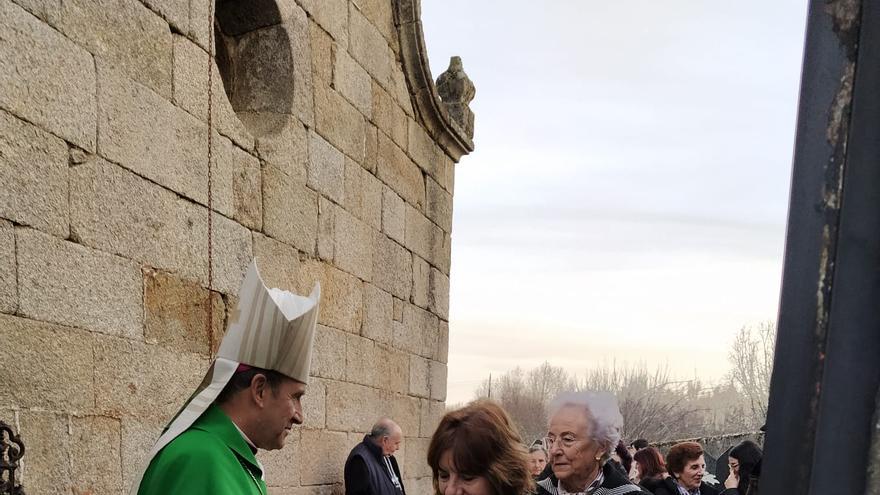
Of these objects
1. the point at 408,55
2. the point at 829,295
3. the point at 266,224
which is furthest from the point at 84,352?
the point at 408,55

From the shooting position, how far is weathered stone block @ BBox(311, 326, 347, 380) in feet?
19.7

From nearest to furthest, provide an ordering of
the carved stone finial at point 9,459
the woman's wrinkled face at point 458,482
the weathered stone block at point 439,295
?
the woman's wrinkled face at point 458,482, the carved stone finial at point 9,459, the weathered stone block at point 439,295

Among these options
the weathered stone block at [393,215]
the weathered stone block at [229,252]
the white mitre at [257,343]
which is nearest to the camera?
the white mitre at [257,343]

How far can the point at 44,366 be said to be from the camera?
11.7ft

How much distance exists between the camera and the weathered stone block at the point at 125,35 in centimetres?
387

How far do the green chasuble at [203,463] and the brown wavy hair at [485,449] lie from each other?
61cm

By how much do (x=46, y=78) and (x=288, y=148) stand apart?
6.69 ft

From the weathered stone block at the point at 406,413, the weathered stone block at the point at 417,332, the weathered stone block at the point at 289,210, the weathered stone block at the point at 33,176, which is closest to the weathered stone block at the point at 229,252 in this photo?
the weathered stone block at the point at 289,210

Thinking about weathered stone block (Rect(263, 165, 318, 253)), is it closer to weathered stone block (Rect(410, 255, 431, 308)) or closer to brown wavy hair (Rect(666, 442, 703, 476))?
weathered stone block (Rect(410, 255, 431, 308))

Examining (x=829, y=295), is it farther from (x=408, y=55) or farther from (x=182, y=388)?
(x=408, y=55)

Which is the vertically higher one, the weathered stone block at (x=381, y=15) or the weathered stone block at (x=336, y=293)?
the weathered stone block at (x=381, y=15)

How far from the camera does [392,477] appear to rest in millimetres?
7195

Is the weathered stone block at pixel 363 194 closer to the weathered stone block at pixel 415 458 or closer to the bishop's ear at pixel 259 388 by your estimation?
the weathered stone block at pixel 415 458

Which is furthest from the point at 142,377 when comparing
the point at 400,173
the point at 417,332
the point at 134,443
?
the point at 417,332
